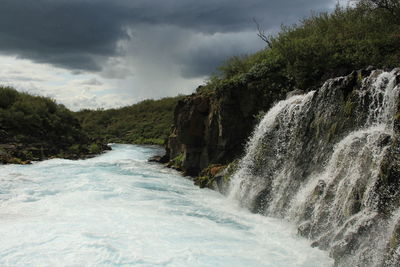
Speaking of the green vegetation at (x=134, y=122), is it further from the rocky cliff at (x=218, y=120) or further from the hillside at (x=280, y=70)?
the hillside at (x=280, y=70)

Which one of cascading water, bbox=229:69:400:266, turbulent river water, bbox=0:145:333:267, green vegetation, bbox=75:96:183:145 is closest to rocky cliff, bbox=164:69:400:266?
cascading water, bbox=229:69:400:266

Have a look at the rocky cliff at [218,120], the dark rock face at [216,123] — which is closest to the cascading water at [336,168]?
the rocky cliff at [218,120]

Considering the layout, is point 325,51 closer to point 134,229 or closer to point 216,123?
point 216,123

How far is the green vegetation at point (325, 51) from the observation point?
12.5 metres

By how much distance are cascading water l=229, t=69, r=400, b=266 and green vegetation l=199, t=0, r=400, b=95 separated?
8.28ft

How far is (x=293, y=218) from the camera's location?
27.9 ft

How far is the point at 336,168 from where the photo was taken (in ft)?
25.8

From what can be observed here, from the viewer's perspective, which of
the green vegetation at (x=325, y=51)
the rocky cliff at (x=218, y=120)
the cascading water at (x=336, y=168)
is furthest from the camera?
the rocky cliff at (x=218, y=120)

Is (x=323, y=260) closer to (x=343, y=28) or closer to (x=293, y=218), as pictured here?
(x=293, y=218)

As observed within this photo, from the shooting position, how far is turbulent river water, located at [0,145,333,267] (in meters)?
6.49

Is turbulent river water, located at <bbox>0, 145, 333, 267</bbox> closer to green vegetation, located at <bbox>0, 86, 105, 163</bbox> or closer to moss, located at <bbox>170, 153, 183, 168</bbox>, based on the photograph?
moss, located at <bbox>170, 153, 183, 168</bbox>

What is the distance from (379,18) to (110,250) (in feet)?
45.1

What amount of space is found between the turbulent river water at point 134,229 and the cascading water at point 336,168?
0.62 metres

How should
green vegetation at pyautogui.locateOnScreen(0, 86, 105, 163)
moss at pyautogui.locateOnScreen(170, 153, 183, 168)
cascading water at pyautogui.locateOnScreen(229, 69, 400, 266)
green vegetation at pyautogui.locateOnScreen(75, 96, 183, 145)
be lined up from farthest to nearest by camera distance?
green vegetation at pyautogui.locateOnScreen(75, 96, 183, 145) → green vegetation at pyautogui.locateOnScreen(0, 86, 105, 163) → moss at pyautogui.locateOnScreen(170, 153, 183, 168) → cascading water at pyautogui.locateOnScreen(229, 69, 400, 266)
